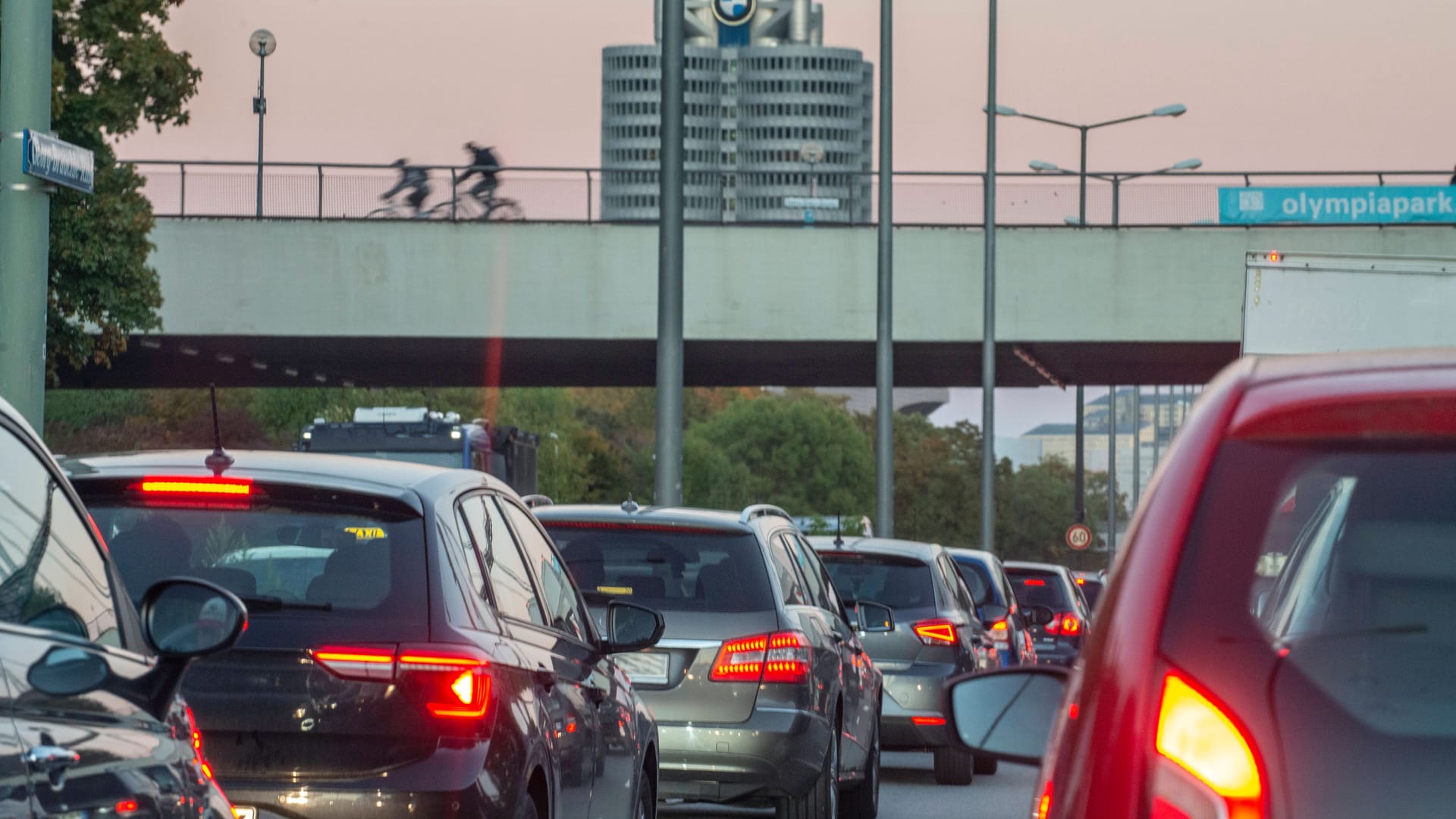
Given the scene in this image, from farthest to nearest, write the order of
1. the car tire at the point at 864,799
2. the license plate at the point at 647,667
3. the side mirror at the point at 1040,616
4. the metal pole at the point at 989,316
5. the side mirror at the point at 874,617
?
the metal pole at the point at 989,316 < the side mirror at the point at 1040,616 < the side mirror at the point at 874,617 < the car tire at the point at 864,799 < the license plate at the point at 647,667

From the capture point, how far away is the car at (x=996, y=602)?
18.2 meters

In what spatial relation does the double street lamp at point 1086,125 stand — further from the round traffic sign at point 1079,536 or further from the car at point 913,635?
the car at point 913,635

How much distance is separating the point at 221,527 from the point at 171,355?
124 ft

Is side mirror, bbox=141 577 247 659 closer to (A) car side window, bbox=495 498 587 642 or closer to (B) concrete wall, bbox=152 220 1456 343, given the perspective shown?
(A) car side window, bbox=495 498 587 642

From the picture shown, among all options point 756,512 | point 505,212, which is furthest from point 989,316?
point 756,512

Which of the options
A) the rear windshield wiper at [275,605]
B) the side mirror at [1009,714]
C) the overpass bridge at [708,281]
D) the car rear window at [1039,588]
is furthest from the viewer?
the overpass bridge at [708,281]

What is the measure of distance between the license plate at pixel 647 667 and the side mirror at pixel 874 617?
347 centimetres

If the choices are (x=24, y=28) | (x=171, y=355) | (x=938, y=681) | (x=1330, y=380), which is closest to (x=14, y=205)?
(x=24, y=28)

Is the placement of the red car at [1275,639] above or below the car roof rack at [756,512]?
above

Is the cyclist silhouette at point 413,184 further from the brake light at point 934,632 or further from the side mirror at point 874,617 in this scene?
the side mirror at point 874,617

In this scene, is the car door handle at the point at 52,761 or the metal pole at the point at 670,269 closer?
the car door handle at the point at 52,761

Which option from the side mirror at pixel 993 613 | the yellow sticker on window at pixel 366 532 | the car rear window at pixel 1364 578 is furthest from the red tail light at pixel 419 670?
the side mirror at pixel 993 613

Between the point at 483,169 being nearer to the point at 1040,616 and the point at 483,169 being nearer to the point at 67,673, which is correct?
the point at 1040,616

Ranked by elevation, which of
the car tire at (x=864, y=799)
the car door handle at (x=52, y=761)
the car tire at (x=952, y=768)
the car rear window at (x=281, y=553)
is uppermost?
the car rear window at (x=281, y=553)
